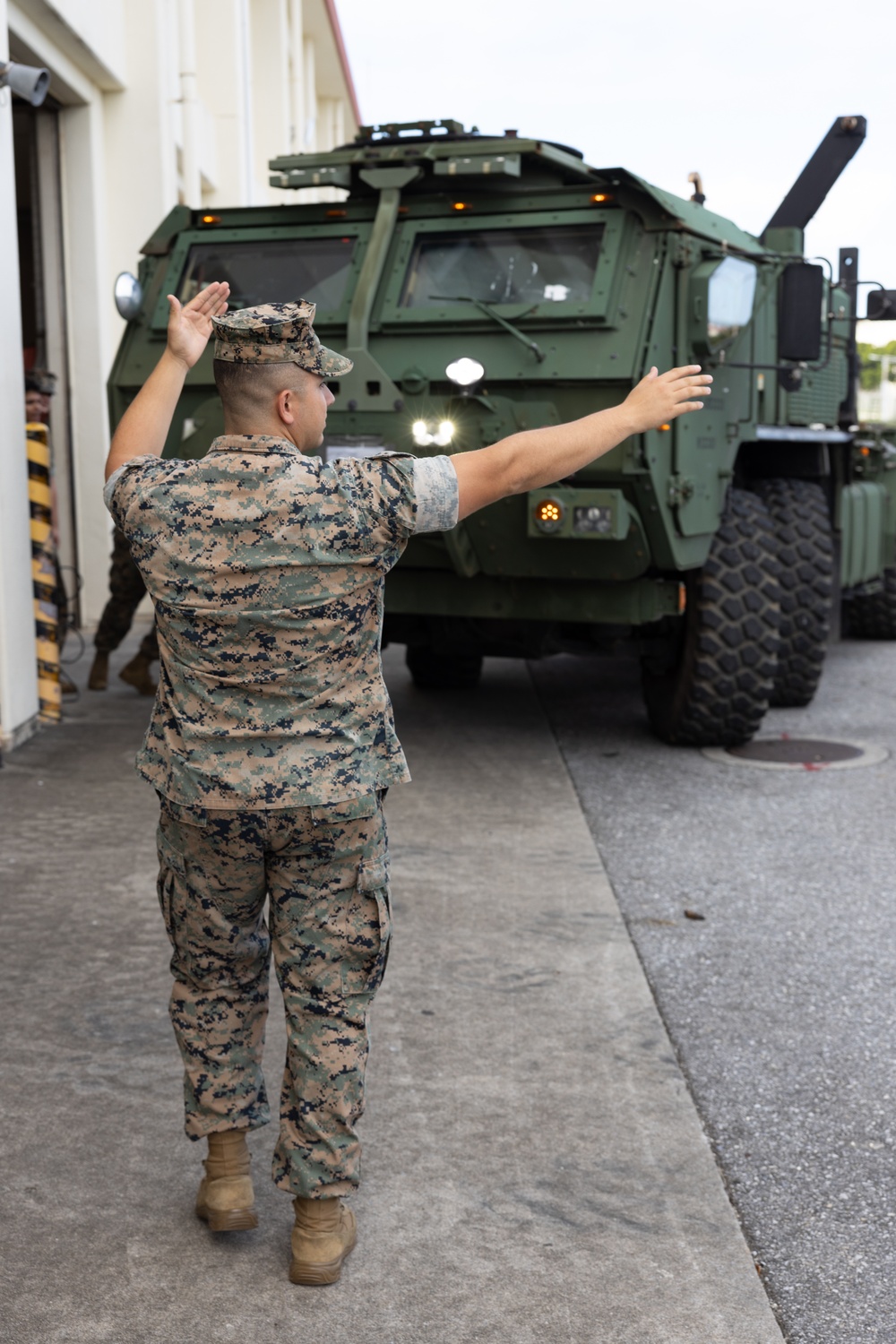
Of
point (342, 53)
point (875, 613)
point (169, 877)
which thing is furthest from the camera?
point (342, 53)

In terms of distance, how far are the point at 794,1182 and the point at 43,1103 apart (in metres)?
1.58

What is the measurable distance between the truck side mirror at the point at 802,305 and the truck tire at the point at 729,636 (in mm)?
790

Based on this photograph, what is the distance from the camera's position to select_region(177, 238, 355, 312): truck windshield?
22.2ft

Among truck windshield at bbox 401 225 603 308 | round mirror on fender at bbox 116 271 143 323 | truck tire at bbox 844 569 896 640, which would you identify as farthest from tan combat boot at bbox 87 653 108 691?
truck tire at bbox 844 569 896 640

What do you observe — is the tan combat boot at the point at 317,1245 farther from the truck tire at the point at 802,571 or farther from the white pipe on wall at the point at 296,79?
the white pipe on wall at the point at 296,79

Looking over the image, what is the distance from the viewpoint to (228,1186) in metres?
2.79

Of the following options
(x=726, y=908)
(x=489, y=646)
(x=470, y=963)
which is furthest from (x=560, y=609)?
(x=470, y=963)

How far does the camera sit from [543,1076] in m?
3.50

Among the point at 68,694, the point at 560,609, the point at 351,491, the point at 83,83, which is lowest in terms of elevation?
the point at 68,694

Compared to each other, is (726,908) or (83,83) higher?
(83,83)

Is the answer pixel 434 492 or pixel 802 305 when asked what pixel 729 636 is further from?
pixel 434 492

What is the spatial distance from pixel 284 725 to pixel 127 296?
4094mm

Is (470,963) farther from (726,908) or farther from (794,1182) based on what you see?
(794,1182)

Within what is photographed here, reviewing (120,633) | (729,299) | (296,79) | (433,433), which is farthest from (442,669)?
(296,79)
